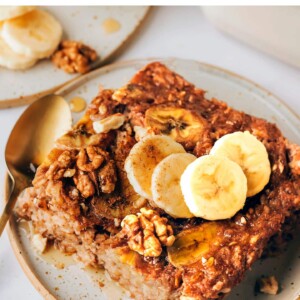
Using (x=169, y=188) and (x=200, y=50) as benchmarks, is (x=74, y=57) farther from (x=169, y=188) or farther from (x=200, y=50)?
(x=169, y=188)

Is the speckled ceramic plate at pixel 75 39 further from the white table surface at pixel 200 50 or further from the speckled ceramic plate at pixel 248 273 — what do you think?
the speckled ceramic plate at pixel 248 273

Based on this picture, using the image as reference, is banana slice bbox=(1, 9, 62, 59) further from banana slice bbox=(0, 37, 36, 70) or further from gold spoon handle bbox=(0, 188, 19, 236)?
gold spoon handle bbox=(0, 188, 19, 236)

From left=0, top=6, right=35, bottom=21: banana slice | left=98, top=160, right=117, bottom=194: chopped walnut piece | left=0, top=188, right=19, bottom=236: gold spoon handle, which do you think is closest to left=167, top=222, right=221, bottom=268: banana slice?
left=98, top=160, right=117, bottom=194: chopped walnut piece

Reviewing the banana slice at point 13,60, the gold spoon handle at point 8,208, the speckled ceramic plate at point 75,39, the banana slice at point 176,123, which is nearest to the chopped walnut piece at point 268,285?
the banana slice at point 176,123

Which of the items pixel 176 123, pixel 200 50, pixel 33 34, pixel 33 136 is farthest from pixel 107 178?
pixel 200 50

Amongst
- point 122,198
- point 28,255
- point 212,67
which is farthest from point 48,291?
point 212,67
